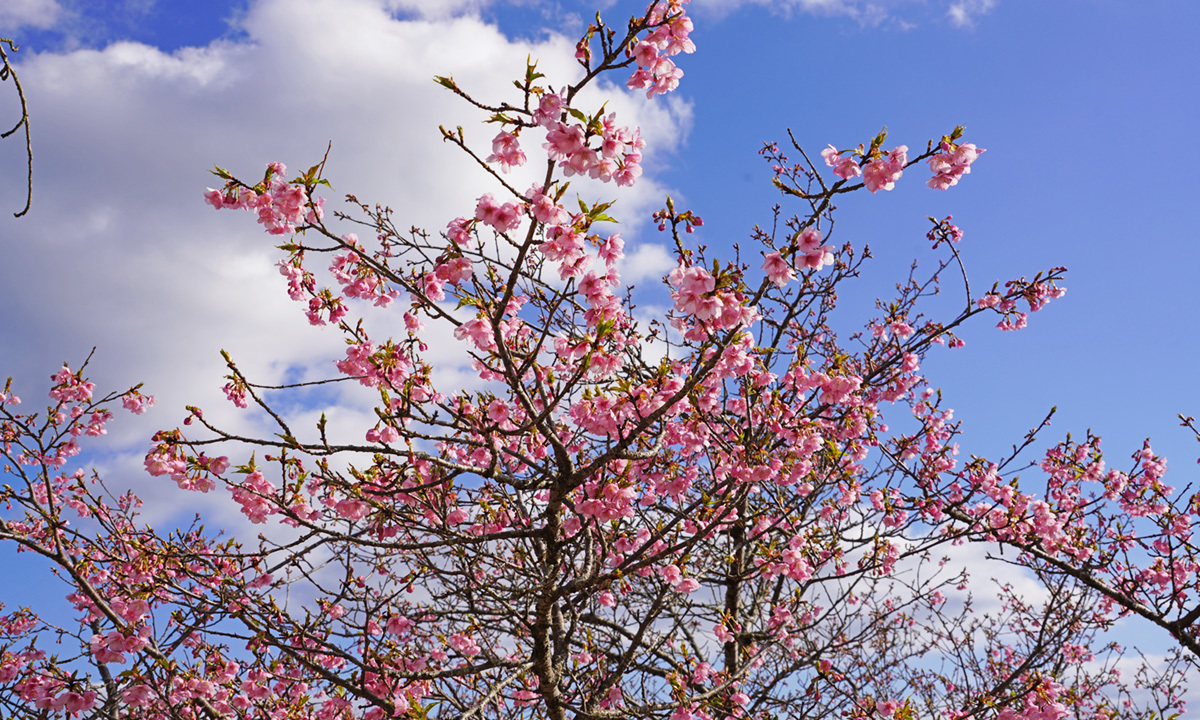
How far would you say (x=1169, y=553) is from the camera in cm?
696

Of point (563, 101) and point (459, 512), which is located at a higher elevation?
point (563, 101)

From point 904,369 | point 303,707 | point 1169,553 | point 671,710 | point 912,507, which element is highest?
point 904,369

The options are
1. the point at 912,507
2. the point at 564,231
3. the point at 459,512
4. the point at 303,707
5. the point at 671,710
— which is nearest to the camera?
the point at 564,231

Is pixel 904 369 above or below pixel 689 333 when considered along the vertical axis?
above

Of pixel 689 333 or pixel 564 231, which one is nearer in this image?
pixel 564 231

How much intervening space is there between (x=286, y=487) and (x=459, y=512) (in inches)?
53.7

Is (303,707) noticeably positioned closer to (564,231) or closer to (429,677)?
(429,677)

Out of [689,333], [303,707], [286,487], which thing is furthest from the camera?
[303,707]

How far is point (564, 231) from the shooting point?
348 centimetres

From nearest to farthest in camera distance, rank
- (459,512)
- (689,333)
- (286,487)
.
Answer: (689,333) < (286,487) < (459,512)

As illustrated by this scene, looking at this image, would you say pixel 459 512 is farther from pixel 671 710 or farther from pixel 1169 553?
pixel 1169 553

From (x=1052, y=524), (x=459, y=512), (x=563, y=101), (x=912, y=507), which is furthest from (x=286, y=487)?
(x=1052, y=524)

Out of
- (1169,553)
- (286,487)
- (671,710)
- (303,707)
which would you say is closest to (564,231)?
(286,487)

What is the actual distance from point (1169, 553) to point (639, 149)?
22.9 feet
